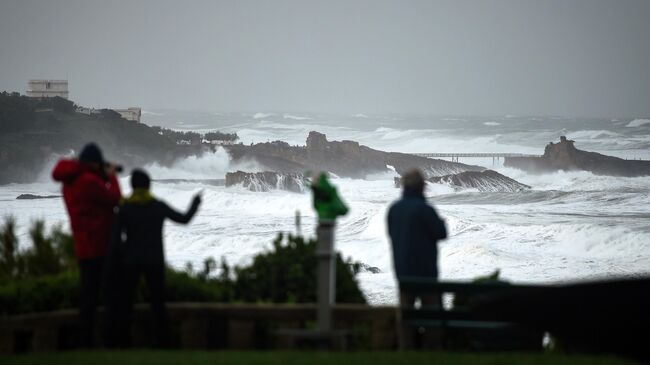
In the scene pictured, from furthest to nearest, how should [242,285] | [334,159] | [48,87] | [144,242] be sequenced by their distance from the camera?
Result: [48,87] → [334,159] → [242,285] → [144,242]

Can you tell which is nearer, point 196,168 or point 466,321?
point 466,321

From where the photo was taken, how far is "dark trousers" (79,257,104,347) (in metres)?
8.26

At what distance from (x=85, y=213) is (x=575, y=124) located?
254 ft

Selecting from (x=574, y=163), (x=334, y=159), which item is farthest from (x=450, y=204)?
(x=334, y=159)

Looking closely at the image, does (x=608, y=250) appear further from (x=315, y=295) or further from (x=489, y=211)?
(x=315, y=295)

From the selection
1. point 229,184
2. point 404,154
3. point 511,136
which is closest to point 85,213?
point 229,184

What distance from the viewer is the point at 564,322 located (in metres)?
6.88

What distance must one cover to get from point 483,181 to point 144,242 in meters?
54.5

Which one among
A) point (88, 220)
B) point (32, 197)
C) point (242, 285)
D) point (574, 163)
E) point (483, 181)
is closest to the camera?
point (88, 220)

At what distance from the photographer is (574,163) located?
215 ft

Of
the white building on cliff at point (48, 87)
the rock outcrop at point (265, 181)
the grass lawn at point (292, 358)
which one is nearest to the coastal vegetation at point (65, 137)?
the white building on cliff at point (48, 87)

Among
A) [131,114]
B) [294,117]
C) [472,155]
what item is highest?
[294,117]

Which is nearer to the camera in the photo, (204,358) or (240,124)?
(204,358)

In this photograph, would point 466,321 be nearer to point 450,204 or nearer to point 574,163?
point 450,204
